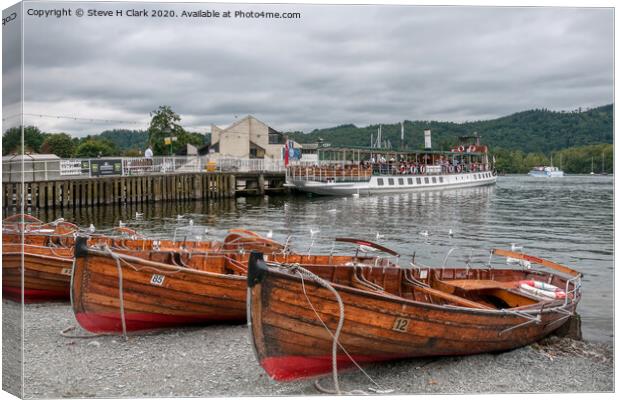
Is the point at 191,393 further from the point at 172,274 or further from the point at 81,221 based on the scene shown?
the point at 81,221

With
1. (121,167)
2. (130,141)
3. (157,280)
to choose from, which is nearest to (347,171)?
(130,141)

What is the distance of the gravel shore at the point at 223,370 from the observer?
6.71 m

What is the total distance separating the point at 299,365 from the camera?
685 centimetres

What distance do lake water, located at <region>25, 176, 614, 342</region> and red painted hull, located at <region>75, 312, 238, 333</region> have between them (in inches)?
123

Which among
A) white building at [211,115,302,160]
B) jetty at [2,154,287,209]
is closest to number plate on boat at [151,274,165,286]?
jetty at [2,154,287,209]

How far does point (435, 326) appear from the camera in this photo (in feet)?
23.7

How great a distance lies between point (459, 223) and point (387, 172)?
19.4 metres

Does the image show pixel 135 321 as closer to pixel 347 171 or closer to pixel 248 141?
pixel 347 171

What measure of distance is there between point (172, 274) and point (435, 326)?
386 cm

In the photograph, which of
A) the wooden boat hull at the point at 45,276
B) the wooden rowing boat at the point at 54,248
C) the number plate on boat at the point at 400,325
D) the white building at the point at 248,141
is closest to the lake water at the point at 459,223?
the wooden rowing boat at the point at 54,248

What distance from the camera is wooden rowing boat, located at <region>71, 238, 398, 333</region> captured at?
336 inches

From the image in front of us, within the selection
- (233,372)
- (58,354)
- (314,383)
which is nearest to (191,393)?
(233,372)

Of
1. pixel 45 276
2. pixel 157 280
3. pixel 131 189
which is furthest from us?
pixel 131 189

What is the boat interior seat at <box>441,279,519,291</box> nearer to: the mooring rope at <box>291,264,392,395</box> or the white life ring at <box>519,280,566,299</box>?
the white life ring at <box>519,280,566,299</box>
